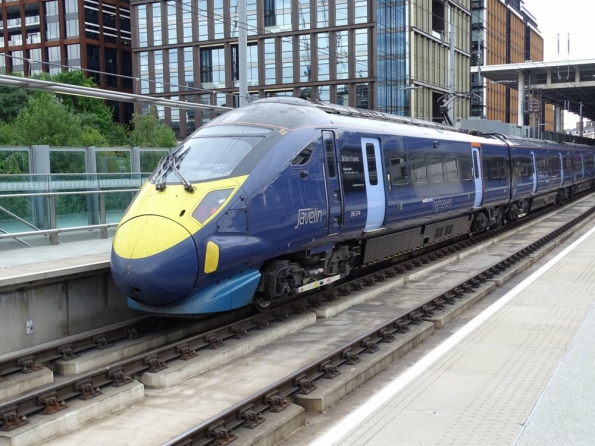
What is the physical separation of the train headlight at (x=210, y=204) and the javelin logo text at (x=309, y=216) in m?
1.41

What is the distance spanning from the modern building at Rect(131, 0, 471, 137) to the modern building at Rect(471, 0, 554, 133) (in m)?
17.8

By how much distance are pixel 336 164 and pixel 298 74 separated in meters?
51.3

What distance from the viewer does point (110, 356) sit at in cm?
857

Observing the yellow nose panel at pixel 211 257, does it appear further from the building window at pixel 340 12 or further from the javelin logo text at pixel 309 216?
the building window at pixel 340 12

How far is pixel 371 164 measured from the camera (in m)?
12.0

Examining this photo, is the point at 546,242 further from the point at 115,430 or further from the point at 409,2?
the point at 409,2

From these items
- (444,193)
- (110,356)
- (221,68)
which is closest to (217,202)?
(110,356)

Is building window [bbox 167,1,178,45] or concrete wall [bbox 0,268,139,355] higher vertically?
building window [bbox 167,1,178,45]

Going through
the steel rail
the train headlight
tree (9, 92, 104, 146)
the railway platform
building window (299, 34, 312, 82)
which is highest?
building window (299, 34, 312, 82)

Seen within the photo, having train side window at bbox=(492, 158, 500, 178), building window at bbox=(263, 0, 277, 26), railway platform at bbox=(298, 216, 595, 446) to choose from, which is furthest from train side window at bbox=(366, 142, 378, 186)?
building window at bbox=(263, 0, 277, 26)

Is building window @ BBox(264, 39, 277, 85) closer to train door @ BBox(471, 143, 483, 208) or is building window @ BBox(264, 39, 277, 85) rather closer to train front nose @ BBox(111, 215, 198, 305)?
train door @ BBox(471, 143, 483, 208)

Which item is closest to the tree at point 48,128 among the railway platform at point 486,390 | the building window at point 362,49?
the building window at point 362,49

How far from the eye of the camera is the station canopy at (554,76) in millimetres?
56469

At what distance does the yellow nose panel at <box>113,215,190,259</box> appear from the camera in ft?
27.1
